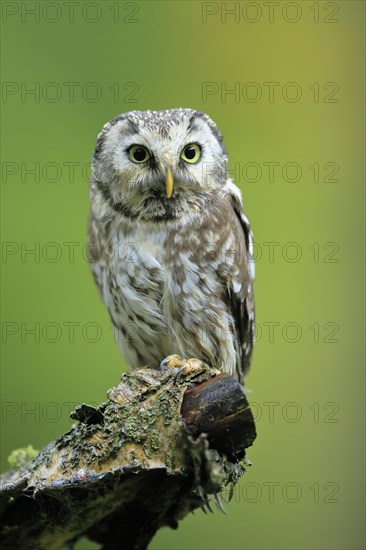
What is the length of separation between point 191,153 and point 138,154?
21cm

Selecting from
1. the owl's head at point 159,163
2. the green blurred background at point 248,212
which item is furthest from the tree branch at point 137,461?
the green blurred background at point 248,212

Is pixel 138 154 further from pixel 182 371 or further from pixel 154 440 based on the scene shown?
pixel 154 440

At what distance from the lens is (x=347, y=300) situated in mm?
4500

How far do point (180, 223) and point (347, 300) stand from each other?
196 cm

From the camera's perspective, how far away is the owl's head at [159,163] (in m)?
2.70

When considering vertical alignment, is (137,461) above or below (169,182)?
below

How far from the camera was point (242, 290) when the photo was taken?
3.04m

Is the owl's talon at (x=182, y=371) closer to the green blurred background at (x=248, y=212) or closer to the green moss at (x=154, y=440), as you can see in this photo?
the green moss at (x=154, y=440)

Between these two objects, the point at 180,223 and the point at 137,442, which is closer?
the point at 137,442

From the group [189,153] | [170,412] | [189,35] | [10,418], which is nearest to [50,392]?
[10,418]

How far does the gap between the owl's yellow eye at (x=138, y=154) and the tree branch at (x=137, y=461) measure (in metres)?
0.88

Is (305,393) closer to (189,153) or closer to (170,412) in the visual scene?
(189,153)

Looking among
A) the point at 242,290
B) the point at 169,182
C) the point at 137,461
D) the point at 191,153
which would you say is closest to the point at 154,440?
the point at 137,461

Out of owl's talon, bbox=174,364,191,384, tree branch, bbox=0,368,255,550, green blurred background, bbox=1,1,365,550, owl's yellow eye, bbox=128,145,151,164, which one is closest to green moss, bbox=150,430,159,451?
tree branch, bbox=0,368,255,550
